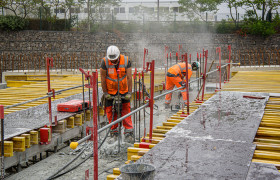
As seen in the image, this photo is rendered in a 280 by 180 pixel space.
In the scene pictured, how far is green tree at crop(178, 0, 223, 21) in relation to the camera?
28.6m

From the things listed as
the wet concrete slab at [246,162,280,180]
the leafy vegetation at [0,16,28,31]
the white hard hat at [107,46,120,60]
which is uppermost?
the leafy vegetation at [0,16,28,31]

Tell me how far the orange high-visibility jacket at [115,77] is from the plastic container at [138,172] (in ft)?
13.2

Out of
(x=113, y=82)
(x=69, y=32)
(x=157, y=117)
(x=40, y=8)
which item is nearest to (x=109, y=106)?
(x=113, y=82)

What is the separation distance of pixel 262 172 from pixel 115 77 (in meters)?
4.18

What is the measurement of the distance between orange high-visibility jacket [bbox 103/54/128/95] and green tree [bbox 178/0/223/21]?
22904mm

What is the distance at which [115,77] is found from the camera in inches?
279

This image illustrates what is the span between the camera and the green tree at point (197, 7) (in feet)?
93.9

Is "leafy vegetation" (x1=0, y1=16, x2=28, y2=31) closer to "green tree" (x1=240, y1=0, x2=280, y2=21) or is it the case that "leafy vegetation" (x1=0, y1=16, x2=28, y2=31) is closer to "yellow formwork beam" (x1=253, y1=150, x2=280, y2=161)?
"green tree" (x1=240, y1=0, x2=280, y2=21)

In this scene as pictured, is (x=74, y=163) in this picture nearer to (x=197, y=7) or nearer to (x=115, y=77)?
(x=115, y=77)

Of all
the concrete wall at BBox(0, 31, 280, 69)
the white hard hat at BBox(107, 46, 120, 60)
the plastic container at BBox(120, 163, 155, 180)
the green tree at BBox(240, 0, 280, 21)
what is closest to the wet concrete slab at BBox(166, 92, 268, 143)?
the plastic container at BBox(120, 163, 155, 180)

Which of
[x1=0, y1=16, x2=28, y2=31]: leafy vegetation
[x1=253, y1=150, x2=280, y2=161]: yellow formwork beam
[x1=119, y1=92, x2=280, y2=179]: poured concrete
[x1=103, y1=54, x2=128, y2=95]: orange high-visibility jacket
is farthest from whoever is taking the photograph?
[x1=0, y1=16, x2=28, y2=31]: leafy vegetation

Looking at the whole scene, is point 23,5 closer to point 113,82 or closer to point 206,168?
point 113,82

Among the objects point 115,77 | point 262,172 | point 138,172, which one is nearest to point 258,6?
point 115,77

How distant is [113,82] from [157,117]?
3684 millimetres
